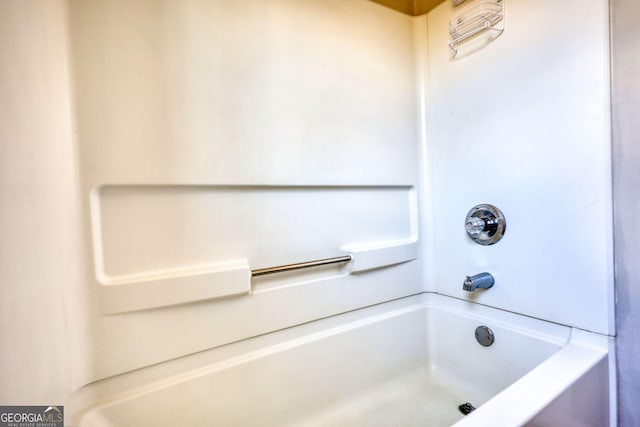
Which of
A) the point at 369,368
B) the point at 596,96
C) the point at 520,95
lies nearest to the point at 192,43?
the point at 520,95

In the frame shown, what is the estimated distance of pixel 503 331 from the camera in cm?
113

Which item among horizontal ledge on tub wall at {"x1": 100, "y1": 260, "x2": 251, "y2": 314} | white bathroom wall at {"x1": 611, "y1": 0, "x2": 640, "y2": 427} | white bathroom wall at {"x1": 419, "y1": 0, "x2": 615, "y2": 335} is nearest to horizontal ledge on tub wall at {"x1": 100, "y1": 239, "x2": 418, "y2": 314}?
horizontal ledge on tub wall at {"x1": 100, "y1": 260, "x2": 251, "y2": 314}

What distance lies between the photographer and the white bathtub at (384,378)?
767 millimetres

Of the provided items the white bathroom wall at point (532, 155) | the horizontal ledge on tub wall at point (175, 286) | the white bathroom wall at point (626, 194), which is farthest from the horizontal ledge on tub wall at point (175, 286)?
the white bathroom wall at point (626, 194)

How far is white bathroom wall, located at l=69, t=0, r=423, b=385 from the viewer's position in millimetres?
791

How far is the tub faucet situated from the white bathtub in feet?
0.42

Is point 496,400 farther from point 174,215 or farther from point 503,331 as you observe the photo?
point 174,215

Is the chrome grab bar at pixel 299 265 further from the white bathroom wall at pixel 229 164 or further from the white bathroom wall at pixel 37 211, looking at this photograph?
A: the white bathroom wall at pixel 37 211

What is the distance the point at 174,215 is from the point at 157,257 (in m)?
0.13

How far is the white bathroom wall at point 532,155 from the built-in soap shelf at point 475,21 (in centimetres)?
3
